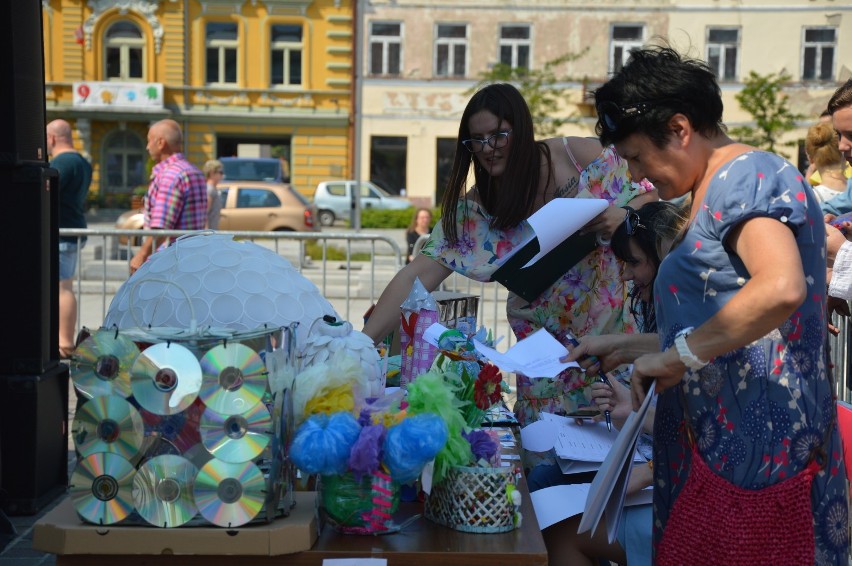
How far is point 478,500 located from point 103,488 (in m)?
0.69

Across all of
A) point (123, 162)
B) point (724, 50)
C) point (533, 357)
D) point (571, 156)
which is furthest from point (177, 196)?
point (123, 162)

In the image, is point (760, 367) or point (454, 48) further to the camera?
point (454, 48)

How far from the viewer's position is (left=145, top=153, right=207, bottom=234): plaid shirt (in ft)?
24.2

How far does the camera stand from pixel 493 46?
33.7 m

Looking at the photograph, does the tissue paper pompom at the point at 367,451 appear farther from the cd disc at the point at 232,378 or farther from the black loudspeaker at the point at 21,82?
the black loudspeaker at the point at 21,82

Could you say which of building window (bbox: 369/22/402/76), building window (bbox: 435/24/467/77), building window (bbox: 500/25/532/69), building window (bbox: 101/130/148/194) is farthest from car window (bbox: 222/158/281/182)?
A: building window (bbox: 500/25/532/69)

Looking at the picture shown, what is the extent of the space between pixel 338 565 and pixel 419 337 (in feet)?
3.29

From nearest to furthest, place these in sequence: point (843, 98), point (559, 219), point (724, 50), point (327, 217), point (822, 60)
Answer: point (559, 219), point (843, 98), point (327, 217), point (822, 60), point (724, 50)

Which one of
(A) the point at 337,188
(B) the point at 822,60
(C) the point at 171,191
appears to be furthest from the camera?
(B) the point at 822,60

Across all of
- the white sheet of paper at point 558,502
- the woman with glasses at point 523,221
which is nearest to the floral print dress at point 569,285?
the woman with glasses at point 523,221

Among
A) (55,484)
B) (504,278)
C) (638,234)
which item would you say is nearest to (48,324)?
(55,484)

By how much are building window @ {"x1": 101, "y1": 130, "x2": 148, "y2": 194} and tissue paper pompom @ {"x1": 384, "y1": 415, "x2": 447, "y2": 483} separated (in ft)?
113

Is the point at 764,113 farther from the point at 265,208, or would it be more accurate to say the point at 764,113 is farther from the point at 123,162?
the point at 123,162

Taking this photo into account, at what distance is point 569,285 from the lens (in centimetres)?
330
